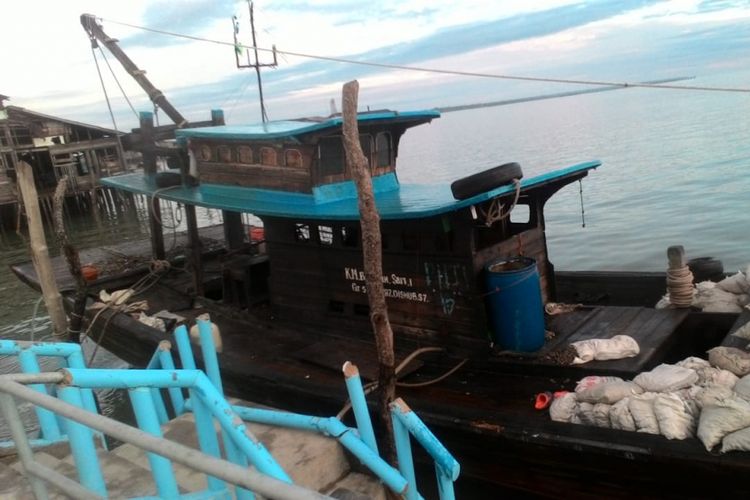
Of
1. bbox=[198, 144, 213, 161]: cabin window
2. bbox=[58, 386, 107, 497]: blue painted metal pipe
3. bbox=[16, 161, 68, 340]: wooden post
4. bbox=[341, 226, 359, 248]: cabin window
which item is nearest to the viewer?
bbox=[58, 386, 107, 497]: blue painted metal pipe

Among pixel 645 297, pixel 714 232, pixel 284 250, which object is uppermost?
pixel 284 250

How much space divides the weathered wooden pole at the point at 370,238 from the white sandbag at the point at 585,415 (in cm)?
177

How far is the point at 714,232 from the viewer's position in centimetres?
1853

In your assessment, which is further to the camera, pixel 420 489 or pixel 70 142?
pixel 70 142

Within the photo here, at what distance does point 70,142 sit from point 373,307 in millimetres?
36211

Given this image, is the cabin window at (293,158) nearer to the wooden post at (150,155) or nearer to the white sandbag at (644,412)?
the wooden post at (150,155)

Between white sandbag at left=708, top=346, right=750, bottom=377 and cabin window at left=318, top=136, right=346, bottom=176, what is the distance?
5495 mm

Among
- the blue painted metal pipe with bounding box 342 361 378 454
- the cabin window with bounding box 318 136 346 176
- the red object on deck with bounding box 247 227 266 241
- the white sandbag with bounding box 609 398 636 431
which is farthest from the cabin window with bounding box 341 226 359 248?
the red object on deck with bounding box 247 227 266 241

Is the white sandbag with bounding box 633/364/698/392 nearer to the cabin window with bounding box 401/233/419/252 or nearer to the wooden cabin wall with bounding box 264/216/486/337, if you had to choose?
the wooden cabin wall with bounding box 264/216/486/337

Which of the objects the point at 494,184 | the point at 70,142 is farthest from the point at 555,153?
the point at 494,184

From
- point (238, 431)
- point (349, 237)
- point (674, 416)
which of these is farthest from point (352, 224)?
point (238, 431)

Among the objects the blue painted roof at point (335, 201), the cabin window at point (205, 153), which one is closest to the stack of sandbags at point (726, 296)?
the blue painted roof at point (335, 201)

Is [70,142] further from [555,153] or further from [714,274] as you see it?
[714,274]

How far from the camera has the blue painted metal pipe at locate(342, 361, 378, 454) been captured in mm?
4497
